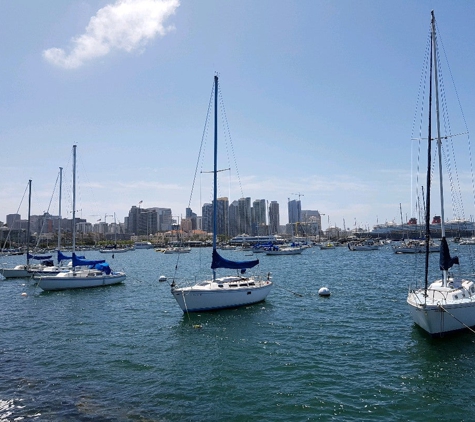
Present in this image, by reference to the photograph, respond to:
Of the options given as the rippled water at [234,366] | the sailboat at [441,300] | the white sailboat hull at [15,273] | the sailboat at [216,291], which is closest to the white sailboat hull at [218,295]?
the sailboat at [216,291]

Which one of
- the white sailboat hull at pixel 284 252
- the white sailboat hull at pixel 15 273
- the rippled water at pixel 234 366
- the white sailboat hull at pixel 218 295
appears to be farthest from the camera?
the white sailboat hull at pixel 284 252

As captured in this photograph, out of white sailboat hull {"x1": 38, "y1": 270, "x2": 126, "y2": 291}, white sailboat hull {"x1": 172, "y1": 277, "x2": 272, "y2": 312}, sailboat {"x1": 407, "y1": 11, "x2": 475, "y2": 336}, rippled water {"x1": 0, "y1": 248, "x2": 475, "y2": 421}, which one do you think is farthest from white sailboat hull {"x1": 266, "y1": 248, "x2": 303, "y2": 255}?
sailboat {"x1": 407, "y1": 11, "x2": 475, "y2": 336}

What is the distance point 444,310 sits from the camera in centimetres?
2162

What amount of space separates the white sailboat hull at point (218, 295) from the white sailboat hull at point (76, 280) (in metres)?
21.6

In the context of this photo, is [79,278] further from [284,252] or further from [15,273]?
[284,252]

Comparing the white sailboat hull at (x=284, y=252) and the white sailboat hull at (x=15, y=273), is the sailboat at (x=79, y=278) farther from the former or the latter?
the white sailboat hull at (x=284, y=252)

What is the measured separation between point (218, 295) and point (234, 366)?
37.5 ft

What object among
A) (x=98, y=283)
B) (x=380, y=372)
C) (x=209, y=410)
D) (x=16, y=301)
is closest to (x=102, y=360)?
(x=209, y=410)

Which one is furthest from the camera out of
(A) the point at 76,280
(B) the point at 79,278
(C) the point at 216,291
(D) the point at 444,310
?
(B) the point at 79,278

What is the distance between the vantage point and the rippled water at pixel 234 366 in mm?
14625

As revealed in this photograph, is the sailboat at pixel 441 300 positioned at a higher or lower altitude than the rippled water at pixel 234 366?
higher

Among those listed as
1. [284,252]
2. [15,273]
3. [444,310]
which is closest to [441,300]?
[444,310]

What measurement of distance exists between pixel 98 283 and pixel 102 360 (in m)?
29.6

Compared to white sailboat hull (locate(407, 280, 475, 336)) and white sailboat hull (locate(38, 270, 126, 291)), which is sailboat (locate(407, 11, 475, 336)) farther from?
white sailboat hull (locate(38, 270, 126, 291))
